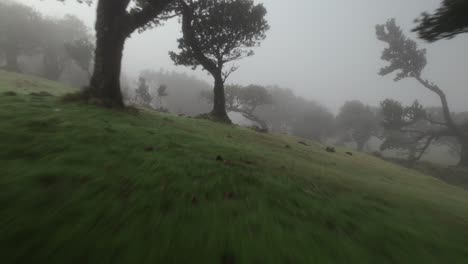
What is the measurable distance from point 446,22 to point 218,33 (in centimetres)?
1711

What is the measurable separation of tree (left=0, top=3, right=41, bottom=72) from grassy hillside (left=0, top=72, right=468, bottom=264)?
1989 inches

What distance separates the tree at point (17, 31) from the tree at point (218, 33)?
3923 cm

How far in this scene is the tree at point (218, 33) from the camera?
1798 centimetres

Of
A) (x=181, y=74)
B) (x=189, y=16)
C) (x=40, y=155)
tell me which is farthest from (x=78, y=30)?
(x=40, y=155)

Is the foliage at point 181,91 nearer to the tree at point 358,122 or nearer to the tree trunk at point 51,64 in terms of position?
the tree trunk at point 51,64

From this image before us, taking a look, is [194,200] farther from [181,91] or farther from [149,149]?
[181,91]

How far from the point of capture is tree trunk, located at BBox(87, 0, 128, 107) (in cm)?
905

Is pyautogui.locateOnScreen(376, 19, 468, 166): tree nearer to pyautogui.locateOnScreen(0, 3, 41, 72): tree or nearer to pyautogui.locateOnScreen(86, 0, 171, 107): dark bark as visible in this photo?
pyautogui.locateOnScreen(86, 0, 171, 107): dark bark

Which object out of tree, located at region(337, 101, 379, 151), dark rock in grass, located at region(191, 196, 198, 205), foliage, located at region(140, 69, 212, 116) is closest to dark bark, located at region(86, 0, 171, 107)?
dark rock in grass, located at region(191, 196, 198, 205)

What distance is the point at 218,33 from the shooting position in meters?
19.2

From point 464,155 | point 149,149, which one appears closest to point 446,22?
point 149,149

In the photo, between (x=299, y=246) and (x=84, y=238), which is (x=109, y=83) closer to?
(x=84, y=238)

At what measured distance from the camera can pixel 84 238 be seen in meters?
2.00

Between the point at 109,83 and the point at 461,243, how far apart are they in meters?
10.6
